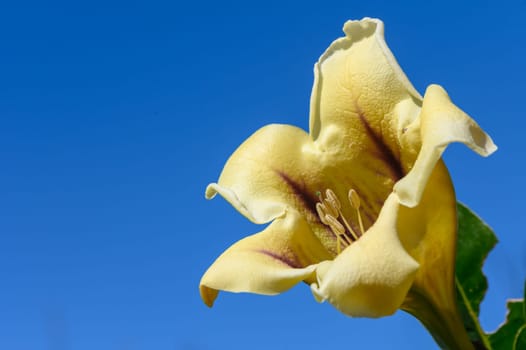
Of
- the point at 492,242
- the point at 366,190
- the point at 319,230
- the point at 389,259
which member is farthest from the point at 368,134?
the point at 389,259

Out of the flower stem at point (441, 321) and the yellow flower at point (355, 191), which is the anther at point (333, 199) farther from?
the flower stem at point (441, 321)

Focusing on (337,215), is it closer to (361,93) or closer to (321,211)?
(321,211)

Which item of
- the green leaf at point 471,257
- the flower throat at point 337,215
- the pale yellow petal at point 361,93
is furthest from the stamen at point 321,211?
the green leaf at point 471,257

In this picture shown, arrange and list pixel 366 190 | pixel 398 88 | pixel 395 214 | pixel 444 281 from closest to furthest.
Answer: pixel 395 214
pixel 444 281
pixel 398 88
pixel 366 190

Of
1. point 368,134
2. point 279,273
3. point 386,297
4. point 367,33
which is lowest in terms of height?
point 386,297

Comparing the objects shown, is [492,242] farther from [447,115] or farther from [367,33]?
[367,33]
